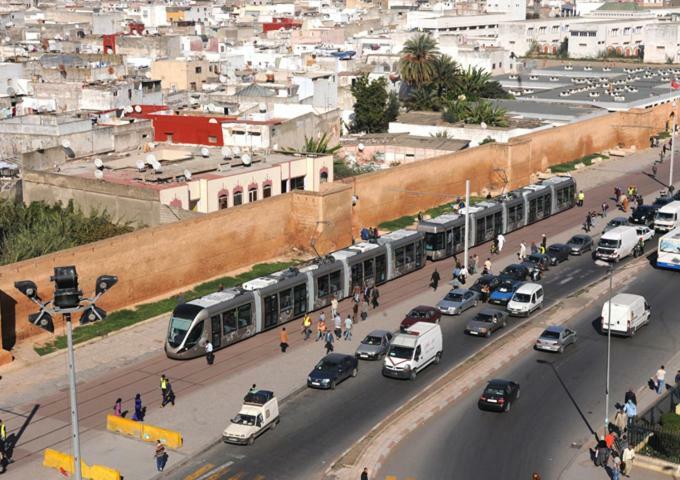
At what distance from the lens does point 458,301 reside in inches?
2071

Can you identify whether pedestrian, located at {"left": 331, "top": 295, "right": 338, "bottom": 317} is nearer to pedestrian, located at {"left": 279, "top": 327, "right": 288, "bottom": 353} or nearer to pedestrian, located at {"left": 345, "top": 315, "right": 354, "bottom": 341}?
pedestrian, located at {"left": 345, "top": 315, "right": 354, "bottom": 341}

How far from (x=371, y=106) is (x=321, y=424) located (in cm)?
5871

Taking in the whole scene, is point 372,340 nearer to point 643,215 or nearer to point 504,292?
point 504,292

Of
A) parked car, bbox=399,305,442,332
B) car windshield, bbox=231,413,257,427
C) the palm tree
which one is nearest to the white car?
parked car, bbox=399,305,442,332

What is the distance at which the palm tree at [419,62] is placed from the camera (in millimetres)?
104688

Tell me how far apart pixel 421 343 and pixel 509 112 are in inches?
2280

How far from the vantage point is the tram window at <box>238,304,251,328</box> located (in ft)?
157

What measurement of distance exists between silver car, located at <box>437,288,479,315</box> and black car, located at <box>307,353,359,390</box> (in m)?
9.14

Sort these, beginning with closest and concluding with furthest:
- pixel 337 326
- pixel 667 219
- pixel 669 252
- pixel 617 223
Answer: pixel 337 326
pixel 669 252
pixel 617 223
pixel 667 219

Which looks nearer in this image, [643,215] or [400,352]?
[400,352]

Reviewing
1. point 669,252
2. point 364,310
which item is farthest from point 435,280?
point 669,252

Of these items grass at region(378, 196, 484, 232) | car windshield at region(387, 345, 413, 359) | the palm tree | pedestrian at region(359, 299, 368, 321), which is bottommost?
pedestrian at region(359, 299, 368, 321)

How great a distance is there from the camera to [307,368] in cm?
4522

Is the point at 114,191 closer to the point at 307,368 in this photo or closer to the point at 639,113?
the point at 307,368
